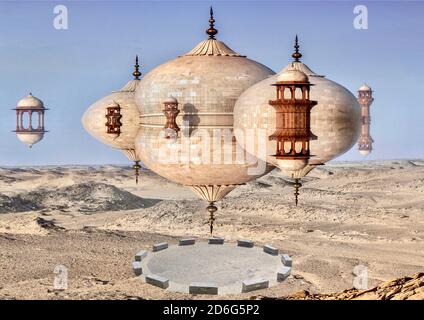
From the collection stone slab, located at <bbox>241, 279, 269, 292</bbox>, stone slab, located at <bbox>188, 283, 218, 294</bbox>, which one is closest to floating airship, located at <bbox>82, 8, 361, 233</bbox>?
stone slab, located at <bbox>188, 283, 218, 294</bbox>

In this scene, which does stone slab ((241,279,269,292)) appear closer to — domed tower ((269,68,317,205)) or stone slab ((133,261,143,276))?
stone slab ((133,261,143,276))

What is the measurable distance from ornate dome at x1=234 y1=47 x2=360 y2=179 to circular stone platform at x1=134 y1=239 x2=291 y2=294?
8.10m

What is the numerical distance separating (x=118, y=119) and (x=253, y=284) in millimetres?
8439

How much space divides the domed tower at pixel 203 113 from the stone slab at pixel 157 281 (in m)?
7.11

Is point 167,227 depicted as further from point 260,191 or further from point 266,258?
point 260,191

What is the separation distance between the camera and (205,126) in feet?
42.6

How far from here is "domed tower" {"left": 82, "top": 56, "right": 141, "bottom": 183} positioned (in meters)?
15.8

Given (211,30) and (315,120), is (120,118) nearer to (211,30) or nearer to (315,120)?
(211,30)

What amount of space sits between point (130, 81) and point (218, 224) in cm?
2279

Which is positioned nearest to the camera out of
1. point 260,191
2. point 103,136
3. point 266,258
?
point 103,136

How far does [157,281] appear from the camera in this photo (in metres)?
19.8

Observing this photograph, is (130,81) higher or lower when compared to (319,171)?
higher

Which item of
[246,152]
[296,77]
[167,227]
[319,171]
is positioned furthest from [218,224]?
[319,171]
